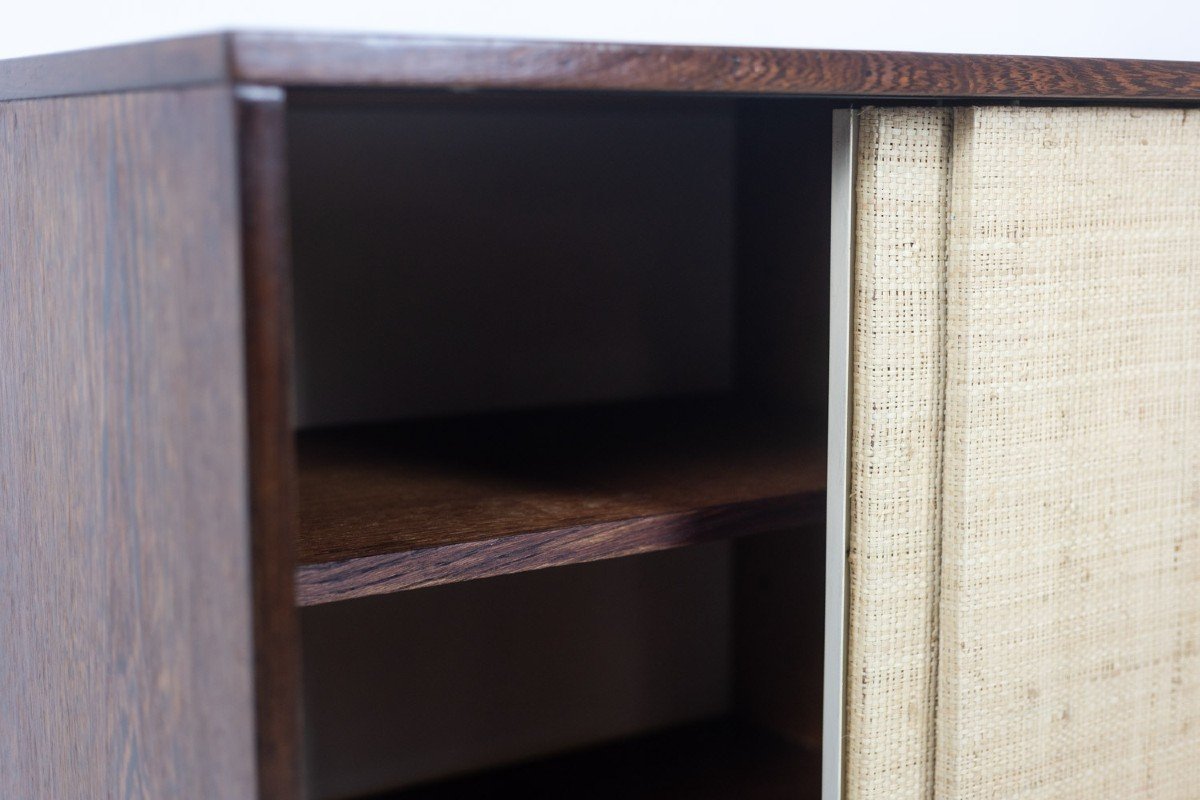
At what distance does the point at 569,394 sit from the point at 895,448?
1.55 feet

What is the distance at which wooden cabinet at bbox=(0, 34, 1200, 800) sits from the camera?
0.51m

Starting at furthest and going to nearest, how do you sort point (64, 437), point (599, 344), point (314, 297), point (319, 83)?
point (599, 344), point (314, 297), point (64, 437), point (319, 83)

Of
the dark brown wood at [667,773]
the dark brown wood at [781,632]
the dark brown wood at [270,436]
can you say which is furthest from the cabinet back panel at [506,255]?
the dark brown wood at [270,436]

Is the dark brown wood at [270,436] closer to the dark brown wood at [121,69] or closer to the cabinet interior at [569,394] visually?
the dark brown wood at [121,69]

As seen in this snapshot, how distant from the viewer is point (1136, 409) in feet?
2.41

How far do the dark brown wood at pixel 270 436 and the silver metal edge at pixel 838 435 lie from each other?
0.86 feet

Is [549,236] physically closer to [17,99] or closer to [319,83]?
[17,99]

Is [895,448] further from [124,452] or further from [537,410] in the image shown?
[537,410]

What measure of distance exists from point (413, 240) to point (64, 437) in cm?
42

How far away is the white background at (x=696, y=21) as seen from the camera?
0.91 meters

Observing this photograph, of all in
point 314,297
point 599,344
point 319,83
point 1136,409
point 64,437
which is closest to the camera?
point 319,83

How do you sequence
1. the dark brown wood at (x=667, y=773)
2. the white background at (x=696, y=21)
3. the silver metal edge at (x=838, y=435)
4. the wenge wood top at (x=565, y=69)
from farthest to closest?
the dark brown wood at (x=667, y=773) → the white background at (x=696, y=21) → the silver metal edge at (x=838, y=435) → the wenge wood top at (x=565, y=69)

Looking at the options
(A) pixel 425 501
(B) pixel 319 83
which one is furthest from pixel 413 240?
(B) pixel 319 83

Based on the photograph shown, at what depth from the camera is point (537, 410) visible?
1.08 metres
